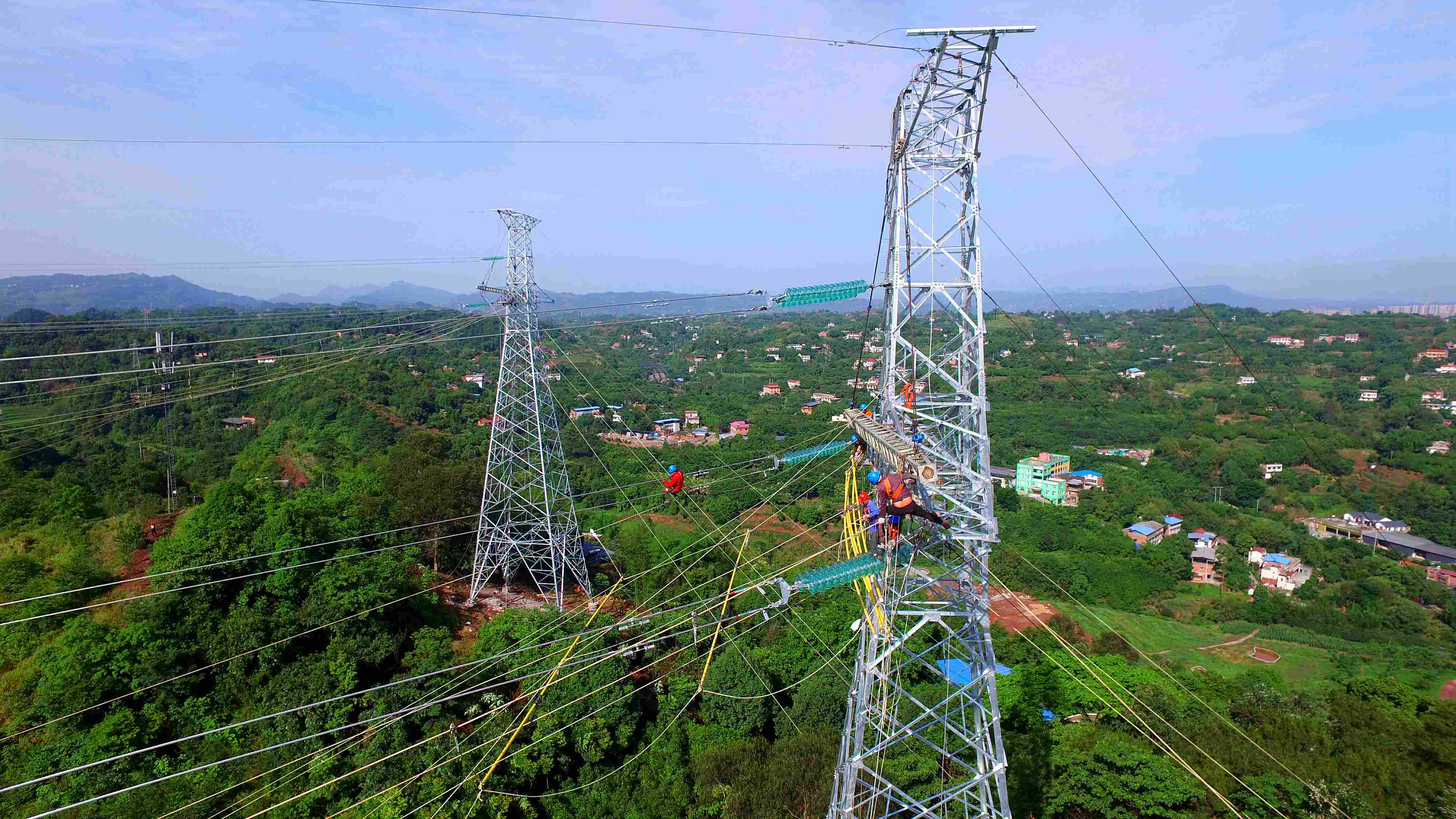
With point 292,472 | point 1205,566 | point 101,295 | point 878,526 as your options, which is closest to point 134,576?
point 292,472

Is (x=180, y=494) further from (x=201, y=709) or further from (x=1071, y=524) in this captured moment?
(x=1071, y=524)

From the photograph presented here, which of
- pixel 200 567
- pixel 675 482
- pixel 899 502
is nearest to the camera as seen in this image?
pixel 899 502

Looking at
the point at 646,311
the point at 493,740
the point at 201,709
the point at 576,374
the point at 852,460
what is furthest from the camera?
the point at 646,311

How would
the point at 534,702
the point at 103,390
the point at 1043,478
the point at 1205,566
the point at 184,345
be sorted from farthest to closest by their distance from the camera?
the point at 1043,478 → the point at 1205,566 → the point at 103,390 → the point at 184,345 → the point at 534,702

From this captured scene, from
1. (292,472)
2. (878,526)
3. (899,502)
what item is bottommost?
(292,472)

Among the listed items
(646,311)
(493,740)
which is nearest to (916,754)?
(493,740)

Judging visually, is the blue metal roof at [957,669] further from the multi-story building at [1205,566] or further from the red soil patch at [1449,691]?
the multi-story building at [1205,566]

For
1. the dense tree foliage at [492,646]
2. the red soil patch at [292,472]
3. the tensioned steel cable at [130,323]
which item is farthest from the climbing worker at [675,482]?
the tensioned steel cable at [130,323]

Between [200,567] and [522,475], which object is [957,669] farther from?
[200,567]
